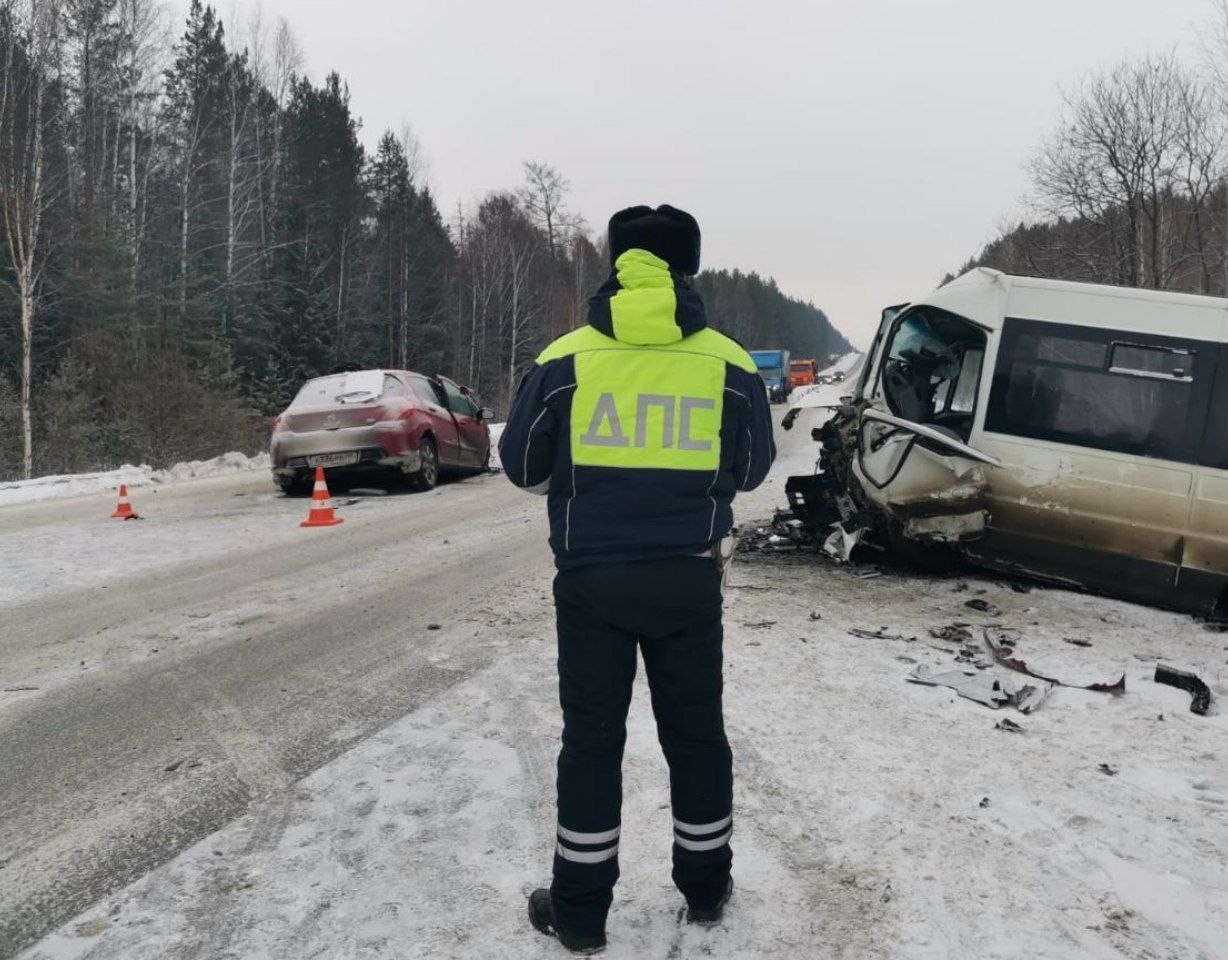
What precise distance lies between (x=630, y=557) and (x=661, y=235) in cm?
94

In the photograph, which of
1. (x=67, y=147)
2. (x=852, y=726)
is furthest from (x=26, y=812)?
(x=67, y=147)

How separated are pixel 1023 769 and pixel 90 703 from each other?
13.9 feet

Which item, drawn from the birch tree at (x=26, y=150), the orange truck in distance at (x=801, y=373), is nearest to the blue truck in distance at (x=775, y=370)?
the orange truck in distance at (x=801, y=373)

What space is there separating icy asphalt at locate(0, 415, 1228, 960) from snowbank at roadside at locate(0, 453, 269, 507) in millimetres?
6580

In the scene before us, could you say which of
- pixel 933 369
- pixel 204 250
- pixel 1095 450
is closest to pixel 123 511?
pixel 933 369

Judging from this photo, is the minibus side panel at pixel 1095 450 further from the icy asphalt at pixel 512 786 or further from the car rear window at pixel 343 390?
the car rear window at pixel 343 390

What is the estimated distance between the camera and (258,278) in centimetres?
3139

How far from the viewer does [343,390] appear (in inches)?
436

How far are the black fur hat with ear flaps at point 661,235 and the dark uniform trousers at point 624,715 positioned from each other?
89cm

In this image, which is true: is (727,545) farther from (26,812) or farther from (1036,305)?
(1036,305)

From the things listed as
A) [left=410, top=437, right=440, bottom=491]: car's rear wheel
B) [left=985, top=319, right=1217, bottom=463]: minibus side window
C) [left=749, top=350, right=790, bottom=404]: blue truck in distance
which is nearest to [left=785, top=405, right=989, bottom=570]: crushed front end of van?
[left=985, top=319, right=1217, bottom=463]: minibus side window

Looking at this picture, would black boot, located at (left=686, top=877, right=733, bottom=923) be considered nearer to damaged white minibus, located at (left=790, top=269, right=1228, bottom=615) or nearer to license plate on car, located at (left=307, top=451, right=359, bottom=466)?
damaged white minibus, located at (left=790, top=269, right=1228, bottom=615)

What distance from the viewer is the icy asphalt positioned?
241 centimetres

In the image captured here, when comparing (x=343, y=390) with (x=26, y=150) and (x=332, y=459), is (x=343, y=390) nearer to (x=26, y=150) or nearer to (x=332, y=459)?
(x=332, y=459)
